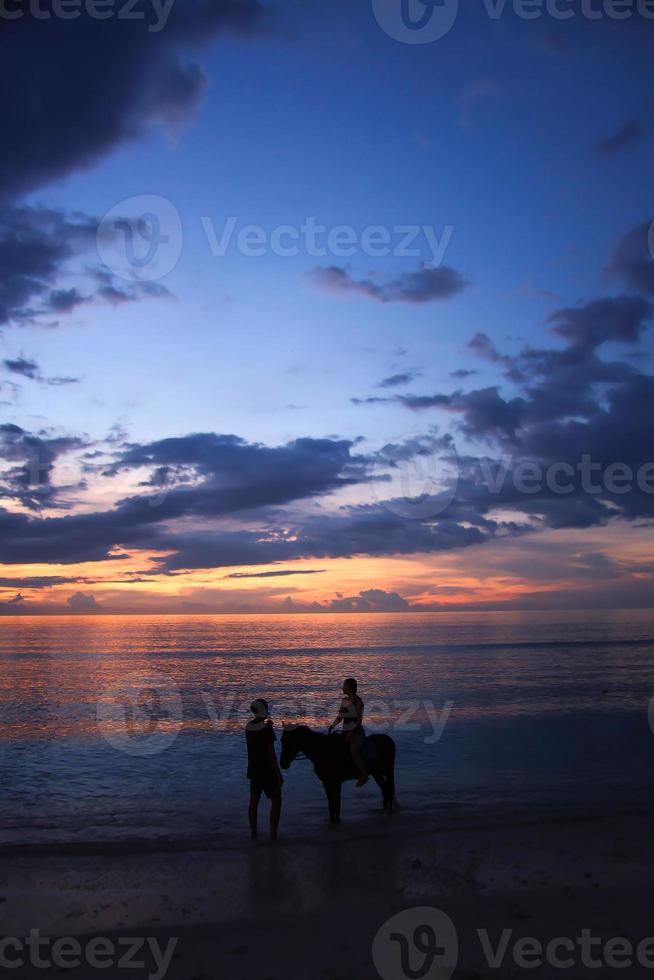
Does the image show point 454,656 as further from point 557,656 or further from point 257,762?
point 257,762

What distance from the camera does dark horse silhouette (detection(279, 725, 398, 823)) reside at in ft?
42.3

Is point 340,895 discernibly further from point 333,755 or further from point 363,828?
point 333,755

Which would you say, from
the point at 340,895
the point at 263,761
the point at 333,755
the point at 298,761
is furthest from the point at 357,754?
the point at 298,761

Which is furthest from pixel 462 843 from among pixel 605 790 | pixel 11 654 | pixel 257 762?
pixel 11 654

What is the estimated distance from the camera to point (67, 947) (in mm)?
8062

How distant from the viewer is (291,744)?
12.8m

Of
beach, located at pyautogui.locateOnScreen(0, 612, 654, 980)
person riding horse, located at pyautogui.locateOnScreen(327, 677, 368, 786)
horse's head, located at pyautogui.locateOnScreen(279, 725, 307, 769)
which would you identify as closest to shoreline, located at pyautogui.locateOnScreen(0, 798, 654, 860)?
beach, located at pyautogui.locateOnScreen(0, 612, 654, 980)

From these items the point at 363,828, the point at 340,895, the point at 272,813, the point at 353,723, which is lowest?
the point at 363,828

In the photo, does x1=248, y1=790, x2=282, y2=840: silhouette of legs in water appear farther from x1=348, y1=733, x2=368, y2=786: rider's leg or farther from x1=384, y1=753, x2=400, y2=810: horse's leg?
x1=384, y1=753, x2=400, y2=810: horse's leg

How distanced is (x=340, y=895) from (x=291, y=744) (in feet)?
11.7

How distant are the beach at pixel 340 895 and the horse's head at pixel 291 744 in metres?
1.40

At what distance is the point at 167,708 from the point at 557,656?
42.3 metres

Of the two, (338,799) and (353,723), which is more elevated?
(353,723)

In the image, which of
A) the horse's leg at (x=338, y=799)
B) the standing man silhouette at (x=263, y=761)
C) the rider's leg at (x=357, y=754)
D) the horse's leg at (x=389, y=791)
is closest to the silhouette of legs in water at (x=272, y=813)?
the standing man silhouette at (x=263, y=761)
